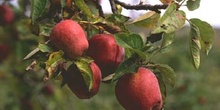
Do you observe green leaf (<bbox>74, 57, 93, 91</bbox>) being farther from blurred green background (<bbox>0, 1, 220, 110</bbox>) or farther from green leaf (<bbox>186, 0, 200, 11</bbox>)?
blurred green background (<bbox>0, 1, 220, 110</bbox>)

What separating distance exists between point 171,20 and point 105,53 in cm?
16

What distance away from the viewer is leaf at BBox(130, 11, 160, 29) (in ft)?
4.38

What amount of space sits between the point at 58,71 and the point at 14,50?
163 centimetres

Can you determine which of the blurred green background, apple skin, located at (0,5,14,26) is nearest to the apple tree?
the blurred green background

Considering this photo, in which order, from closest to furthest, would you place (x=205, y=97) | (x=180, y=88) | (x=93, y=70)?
(x=93, y=70) < (x=180, y=88) < (x=205, y=97)

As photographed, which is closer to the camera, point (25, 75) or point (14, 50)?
point (14, 50)

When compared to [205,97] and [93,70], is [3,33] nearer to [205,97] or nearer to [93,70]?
[93,70]

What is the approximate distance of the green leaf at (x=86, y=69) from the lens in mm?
1092

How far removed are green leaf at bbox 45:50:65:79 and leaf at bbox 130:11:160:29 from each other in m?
0.28

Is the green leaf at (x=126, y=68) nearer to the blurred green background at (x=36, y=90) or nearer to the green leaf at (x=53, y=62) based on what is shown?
the green leaf at (x=53, y=62)

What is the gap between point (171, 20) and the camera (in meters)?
1.17

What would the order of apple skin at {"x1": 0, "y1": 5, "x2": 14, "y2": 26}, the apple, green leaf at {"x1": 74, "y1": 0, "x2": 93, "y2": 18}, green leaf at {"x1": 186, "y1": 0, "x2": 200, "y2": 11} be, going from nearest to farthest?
green leaf at {"x1": 74, "y1": 0, "x2": 93, "y2": 18}
green leaf at {"x1": 186, "y1": 0, "x2": 200, "y2": 11}
apple skin at {"x1": 0, "y1": 5, "x2": 14, "y2": 26}
the apple

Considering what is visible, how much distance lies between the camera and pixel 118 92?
1.14 meters

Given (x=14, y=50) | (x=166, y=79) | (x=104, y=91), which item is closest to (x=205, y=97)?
(x=104, y=91)
